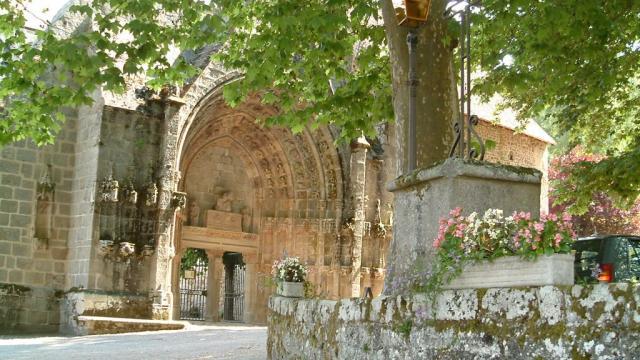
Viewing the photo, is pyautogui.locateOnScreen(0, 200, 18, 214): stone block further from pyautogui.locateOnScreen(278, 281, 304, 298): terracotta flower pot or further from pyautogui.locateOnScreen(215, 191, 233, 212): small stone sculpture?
pyautogui.locateOnScreen(278, 281, 304, 298): terracotta flower pot

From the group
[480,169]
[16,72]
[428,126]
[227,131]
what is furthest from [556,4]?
[227,131]

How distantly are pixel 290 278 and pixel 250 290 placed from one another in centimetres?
992

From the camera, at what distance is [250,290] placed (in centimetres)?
1836

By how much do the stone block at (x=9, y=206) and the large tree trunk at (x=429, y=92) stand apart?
9125 mm

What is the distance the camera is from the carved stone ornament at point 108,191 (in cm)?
1409

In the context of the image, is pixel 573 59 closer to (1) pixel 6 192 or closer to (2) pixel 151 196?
(2) pixel 151 196

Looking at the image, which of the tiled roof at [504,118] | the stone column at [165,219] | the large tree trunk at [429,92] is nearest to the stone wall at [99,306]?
the stone column at [165,219]

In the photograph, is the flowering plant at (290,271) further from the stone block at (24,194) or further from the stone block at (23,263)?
the stone block at (24,194)

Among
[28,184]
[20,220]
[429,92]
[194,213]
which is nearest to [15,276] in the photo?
[20,220]

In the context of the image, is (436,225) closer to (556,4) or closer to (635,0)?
(556,4)

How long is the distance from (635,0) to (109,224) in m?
9.50

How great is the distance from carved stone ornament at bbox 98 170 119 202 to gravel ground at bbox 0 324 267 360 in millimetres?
2517

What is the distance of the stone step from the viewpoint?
1352cm

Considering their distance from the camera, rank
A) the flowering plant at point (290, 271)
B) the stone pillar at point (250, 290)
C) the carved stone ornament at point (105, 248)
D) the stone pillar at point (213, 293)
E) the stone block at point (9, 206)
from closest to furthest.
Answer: the flowering plant at point (290, 271)
the carved stone ornament at point (105, 248)
the stone block at point (9, 206)
the stone pillar at point (250, 290)
the stone pillar at point (213, 293)
